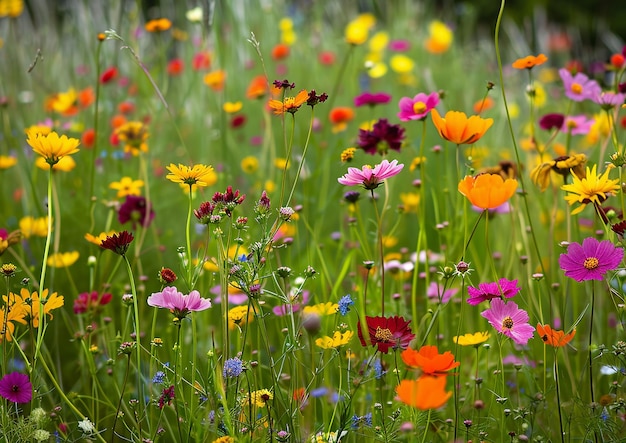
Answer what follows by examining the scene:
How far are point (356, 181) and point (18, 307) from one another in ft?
1.62

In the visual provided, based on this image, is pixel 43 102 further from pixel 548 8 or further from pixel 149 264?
pixel 548 8

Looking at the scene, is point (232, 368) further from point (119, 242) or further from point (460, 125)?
point (460, 125)

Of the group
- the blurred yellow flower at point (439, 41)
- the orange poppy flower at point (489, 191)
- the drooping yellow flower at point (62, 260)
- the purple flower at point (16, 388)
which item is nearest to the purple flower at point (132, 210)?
the drooping yellow flower at point (62, 260)

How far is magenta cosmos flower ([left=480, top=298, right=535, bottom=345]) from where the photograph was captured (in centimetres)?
91

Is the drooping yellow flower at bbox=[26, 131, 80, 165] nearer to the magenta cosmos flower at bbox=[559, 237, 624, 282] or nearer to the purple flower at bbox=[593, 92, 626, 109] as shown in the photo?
the magenta cosmos flower at bbox=[559, 237, 624, 282]

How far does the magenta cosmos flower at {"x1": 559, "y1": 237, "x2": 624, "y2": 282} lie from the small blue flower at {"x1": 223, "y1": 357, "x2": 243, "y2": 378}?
17.0 inches

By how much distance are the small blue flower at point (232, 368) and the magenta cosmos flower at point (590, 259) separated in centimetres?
43

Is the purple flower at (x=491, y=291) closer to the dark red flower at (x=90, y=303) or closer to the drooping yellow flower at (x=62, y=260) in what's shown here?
the dark red flower at (x=90, y=303)

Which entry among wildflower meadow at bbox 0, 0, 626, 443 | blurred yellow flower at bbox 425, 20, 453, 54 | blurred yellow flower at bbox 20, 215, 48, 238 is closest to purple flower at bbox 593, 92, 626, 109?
wildflower meadow at bbox 0, 0, 626, 443

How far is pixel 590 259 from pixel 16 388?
0.76m

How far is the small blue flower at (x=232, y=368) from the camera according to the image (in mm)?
851

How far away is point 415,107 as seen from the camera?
1187mm

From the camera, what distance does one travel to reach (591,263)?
927 millimetres

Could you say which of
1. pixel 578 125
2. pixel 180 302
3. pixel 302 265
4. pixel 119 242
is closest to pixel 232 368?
pixel 180 302
